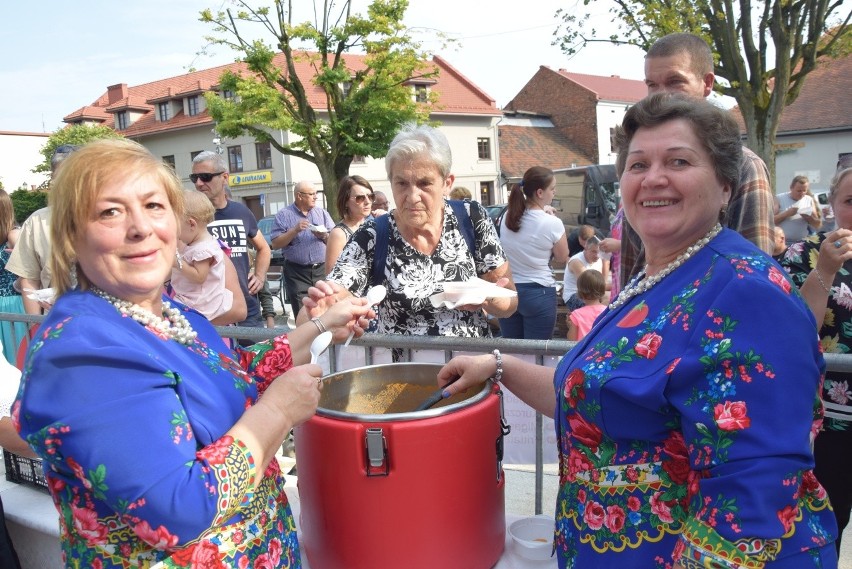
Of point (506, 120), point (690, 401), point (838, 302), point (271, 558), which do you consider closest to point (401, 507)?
point (271, 558)

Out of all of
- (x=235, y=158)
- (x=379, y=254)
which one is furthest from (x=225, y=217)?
(x=235, y=158)

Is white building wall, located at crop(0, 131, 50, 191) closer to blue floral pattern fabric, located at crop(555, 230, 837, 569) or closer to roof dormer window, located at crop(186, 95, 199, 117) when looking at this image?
roof dormer window, located at crop(186, 95, 199, 117)

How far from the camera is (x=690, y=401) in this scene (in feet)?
4.05

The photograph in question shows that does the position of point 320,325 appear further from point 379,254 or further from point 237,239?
point 237,239

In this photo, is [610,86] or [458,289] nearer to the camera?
[458,289]

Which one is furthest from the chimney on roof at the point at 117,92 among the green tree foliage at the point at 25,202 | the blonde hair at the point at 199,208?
the blonde hair at the point at 199,208

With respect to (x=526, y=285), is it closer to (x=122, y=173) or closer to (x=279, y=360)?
(x=279, y=360)

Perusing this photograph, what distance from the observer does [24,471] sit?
282cm

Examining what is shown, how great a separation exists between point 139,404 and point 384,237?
1.68m

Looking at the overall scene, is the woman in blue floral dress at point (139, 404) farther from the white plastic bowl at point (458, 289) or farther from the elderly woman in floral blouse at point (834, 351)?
the elderly woman in floral blouse at point (834, 351)

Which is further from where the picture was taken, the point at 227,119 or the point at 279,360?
the point at 227,119

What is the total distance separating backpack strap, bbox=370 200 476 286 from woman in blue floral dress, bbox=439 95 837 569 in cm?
128

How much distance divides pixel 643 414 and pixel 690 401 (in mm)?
109

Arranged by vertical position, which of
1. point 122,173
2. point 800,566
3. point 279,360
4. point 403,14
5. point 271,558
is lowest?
point 271,558
